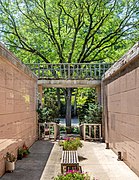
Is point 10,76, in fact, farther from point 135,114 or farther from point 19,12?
point 19,12

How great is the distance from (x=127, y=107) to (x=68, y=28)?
41.3 feet

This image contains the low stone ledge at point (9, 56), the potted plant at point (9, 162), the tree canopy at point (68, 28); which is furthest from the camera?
the tree canopy at point (68, 28)

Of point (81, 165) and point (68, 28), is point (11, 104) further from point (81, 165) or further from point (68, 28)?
point (68, 28)

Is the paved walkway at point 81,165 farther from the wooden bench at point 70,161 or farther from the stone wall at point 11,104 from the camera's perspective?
the stone wall at point 11,104

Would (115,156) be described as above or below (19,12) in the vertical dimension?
below

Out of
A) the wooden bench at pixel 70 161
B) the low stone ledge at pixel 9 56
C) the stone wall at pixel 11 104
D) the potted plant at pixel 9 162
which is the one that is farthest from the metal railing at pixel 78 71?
the potted plant at pixel 9 162

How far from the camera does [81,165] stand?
6.45m

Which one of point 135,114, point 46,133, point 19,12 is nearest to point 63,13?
point 19,12

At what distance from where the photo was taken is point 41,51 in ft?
58.6

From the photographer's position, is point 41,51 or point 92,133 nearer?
point 92,133

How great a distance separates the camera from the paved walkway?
5410mm

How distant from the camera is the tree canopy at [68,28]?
54.2 ft

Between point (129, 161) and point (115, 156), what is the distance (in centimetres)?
156

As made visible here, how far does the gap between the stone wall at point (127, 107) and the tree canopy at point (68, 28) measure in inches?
368
